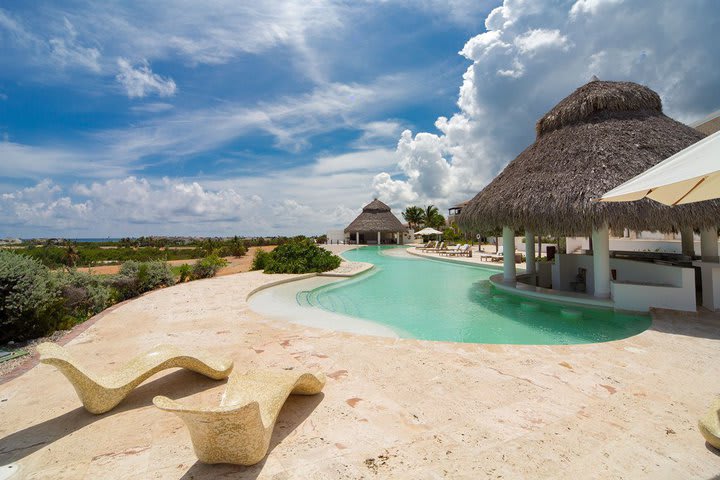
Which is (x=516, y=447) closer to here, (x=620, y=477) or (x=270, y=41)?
(x=620, y=477)

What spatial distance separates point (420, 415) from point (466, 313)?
16.0 feet

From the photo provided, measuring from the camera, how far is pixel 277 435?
2275 mm

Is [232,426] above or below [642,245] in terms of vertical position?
below

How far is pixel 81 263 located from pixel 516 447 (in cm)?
2403

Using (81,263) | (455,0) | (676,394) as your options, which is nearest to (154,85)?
(455,0)

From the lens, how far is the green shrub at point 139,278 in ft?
26.2

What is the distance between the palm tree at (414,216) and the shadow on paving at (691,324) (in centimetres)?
4159

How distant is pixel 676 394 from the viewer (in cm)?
279

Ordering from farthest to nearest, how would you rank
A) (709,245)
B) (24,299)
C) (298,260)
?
(298,260) < (709,245) < (24,299)

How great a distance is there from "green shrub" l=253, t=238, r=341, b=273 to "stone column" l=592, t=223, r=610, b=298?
9.09 m

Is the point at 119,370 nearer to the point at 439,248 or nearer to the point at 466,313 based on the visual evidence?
the point at 466,313

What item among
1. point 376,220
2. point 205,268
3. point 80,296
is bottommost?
point 80,296

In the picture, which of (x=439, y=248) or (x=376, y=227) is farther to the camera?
(x=376, y=227)

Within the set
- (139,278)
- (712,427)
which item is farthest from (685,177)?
(139,278)
